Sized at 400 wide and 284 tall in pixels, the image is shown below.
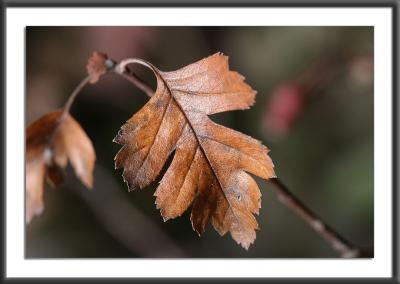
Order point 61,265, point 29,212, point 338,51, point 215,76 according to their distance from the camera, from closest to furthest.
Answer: point 215,76 → point 29,212 → point 61,265 → point 338,51

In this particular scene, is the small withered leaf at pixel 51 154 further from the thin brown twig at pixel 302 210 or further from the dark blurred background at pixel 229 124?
the dark blurred background at pixel 229 124

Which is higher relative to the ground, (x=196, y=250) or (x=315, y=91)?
(x=315, y=91)

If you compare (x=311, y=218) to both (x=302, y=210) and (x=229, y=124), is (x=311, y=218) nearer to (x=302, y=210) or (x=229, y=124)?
(x=302, y=210)

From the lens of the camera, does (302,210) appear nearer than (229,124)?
Yes

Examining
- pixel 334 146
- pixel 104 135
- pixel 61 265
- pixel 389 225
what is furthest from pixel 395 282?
pixel 104 135

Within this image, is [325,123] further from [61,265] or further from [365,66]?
[61,265]

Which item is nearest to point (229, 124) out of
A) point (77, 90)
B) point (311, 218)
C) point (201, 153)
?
point (311, 218)
